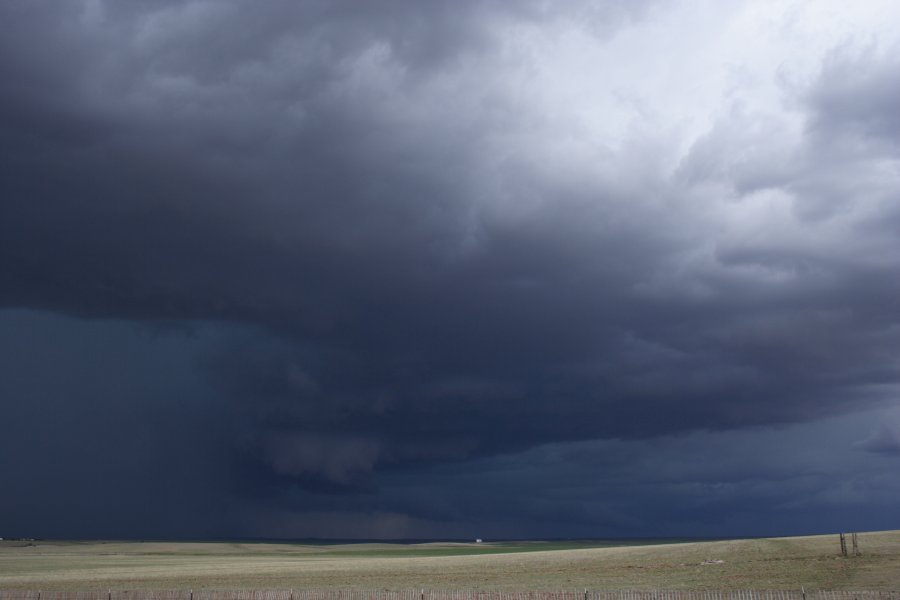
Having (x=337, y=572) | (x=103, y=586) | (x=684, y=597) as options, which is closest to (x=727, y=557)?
(x=684, y=597)

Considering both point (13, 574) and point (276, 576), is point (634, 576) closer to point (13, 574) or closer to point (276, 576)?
point (276, 576)

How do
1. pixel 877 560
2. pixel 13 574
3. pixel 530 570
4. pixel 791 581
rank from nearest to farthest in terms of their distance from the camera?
pixel 791 581 → pixel 877 560 → pixel 530 570 → pixel 13 574

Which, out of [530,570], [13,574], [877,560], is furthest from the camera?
[13,574]

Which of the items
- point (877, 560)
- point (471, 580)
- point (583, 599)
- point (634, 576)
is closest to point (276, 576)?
point (471, 580)

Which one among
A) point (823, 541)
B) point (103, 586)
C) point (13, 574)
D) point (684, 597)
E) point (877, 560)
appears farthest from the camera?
point (13, 574)

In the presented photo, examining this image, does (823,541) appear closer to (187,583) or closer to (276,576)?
(276,576)

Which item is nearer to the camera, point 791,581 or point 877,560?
point 791,581

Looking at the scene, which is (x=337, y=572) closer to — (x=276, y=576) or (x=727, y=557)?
(x=276, y=576)

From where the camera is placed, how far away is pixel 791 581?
217ft

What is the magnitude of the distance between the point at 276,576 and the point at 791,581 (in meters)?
57.7

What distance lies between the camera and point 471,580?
8088cm

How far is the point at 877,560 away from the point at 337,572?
62516mm

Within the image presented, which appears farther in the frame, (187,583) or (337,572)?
(337,572)

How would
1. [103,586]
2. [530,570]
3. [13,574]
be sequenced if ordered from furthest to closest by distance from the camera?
1. [13,574]
2. [530,570]
3. [103,586]
